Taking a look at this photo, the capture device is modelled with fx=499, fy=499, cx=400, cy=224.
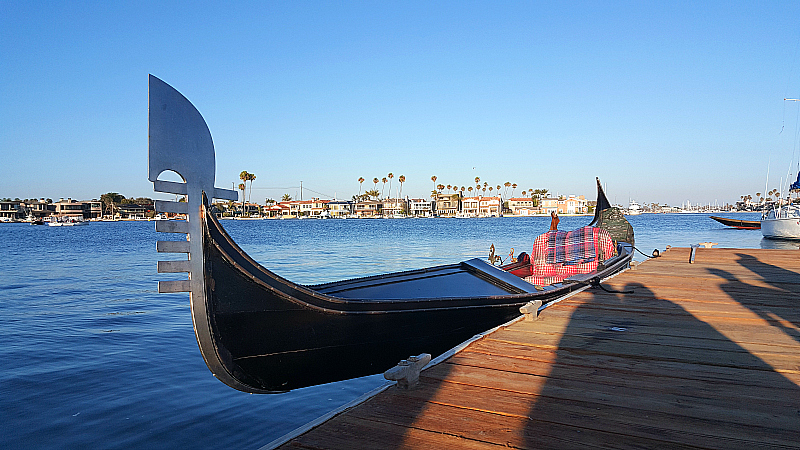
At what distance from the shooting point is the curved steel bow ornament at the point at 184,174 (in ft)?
9.19

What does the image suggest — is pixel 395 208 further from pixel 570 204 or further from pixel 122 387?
pixel 122 387

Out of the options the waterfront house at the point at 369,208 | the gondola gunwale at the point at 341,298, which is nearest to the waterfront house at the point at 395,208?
the waterfront house at the point at 369,208

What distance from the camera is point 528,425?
1902mm

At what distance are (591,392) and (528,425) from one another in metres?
0.53

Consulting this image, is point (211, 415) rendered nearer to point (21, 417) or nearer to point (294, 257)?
point (21, 417)

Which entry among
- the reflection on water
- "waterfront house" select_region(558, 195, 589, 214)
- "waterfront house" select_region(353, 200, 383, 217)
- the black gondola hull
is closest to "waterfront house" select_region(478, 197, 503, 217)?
"waterfront house" select_region(558, 195, 589, 214)

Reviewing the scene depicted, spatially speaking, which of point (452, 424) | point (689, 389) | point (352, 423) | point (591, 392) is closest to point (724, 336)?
point (689, 389)

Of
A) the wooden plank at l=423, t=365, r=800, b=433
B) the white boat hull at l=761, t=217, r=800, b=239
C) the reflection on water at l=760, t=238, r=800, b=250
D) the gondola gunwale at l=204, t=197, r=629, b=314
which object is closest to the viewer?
the wooden plank at l=423, t=365, r=800, b=433

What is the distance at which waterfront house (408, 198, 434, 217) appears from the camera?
12650 cm

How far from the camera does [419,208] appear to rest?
127 meters

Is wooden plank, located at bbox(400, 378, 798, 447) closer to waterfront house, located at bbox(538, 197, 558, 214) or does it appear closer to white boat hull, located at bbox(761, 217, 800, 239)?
white boat hull, located at bbox(761, 217, 800, 239)

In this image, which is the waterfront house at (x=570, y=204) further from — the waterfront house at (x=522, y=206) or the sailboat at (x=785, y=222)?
the sailboat at (x=785, y=222)

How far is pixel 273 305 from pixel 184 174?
1.08 metres

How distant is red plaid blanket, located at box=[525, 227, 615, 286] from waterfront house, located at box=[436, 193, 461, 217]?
11909cm
